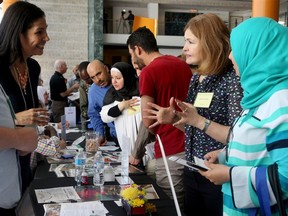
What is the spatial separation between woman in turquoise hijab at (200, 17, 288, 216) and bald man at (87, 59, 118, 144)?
2.02m

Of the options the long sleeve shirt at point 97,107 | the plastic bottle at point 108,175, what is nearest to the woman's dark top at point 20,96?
the plastic bottle at point 108,175

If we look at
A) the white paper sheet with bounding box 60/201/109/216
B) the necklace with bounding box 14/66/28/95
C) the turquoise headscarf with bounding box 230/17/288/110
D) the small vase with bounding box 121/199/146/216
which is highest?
the turquoise headscarf with bounding box 230/17/288/110

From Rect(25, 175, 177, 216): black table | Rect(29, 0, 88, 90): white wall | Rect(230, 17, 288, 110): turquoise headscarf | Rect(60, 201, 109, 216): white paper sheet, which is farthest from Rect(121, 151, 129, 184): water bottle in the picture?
Rect(29, 0, 88, 90): white wall

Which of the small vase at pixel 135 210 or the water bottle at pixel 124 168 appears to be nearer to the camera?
the small vase at pixel 135 210

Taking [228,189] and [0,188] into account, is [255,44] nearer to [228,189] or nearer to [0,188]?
[228,189]

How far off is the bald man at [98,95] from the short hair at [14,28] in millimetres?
1363

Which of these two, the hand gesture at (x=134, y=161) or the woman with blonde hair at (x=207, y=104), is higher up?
the woman with blonde hair at (x=207, y=104)

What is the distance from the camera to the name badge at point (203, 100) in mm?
1539

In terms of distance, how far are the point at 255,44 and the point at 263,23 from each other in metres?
0.08

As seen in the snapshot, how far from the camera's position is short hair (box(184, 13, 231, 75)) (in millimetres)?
1535

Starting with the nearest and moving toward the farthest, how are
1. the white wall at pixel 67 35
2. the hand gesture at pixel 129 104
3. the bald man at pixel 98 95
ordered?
the hand gesture at pixel 129 104 → the bald man at pixel 98 95 → the white wall at pixel 67 35

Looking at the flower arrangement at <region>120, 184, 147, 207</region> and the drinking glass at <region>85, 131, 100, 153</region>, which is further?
the drinking glass at <region>85, 131, 100, 153</region>

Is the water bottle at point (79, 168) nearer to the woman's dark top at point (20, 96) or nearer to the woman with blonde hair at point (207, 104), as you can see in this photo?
the woman's dark top at point (20, 96)

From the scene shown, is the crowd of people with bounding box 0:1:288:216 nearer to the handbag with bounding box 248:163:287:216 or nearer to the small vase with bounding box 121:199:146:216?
the handbag with bounding box 248:163:287:216
